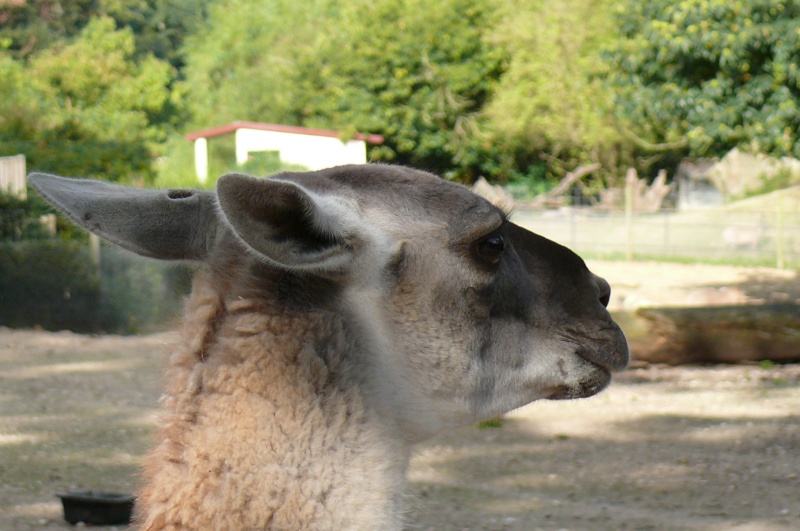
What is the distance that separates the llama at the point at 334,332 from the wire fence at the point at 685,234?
17085 millimetres

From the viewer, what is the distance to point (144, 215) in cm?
235

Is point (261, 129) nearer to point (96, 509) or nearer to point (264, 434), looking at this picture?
point (96, 509)

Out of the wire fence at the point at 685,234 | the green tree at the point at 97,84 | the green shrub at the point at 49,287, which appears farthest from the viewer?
the green tree at the point at 97,84

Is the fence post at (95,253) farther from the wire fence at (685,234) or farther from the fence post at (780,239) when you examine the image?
the fence post at (780,239)

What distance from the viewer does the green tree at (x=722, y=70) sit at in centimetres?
977

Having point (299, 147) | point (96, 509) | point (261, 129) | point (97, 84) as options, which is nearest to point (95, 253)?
point (96, 509)

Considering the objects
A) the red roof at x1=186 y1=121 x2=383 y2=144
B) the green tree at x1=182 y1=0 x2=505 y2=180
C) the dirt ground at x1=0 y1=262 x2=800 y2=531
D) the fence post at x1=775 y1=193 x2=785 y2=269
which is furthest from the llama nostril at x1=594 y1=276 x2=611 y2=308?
the green tree at x1=182 y1=0 x2=505 y2=180

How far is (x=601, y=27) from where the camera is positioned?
2834cm

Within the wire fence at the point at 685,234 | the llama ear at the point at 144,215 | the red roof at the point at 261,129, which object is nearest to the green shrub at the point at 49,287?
the wire fence at the point at 685,234

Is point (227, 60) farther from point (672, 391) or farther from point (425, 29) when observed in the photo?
point (672, 391)

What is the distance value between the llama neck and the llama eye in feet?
1.51

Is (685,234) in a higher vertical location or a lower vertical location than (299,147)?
lower

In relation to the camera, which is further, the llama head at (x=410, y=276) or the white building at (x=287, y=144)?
the white building at (x=287, y=144)

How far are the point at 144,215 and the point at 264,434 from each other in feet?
2.09
